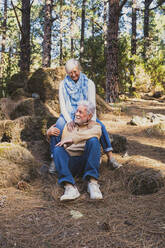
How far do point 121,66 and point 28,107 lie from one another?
Result: 6.30 meters

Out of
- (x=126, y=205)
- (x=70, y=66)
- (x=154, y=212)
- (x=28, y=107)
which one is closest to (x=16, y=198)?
(x=126, y=205)

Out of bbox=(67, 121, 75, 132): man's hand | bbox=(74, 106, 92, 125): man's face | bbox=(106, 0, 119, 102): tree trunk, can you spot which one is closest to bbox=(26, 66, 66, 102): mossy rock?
bbox=(106, 0, 119, 102): tree trunk

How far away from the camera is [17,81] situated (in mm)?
7867

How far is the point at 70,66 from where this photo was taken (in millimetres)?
3531

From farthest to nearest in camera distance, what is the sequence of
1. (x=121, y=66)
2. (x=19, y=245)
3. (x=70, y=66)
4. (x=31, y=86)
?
(x=121, y=66) → (x=31, y=86) → (x=70, y=66) → (x=19, y=245)

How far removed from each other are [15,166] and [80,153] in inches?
36.9

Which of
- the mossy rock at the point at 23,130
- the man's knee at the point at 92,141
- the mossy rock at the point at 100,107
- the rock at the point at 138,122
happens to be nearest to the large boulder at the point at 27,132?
the mossy rock at the point at 23,130

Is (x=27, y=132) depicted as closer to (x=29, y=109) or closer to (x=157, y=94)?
(x=29, y=109)

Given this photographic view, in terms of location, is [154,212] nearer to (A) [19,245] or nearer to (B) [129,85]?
(A) [19,245]

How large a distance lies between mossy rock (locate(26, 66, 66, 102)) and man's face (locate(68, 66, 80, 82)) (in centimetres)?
309

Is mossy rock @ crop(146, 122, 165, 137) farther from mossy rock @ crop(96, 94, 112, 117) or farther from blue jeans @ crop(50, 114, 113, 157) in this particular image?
blue jeans @ crop(50, 114, 113, 157)

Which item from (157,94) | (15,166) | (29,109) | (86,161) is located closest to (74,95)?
(86,161)

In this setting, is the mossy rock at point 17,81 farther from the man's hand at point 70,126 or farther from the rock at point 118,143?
the man's hand at point 70,126

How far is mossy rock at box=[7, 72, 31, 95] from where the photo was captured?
305 inches
